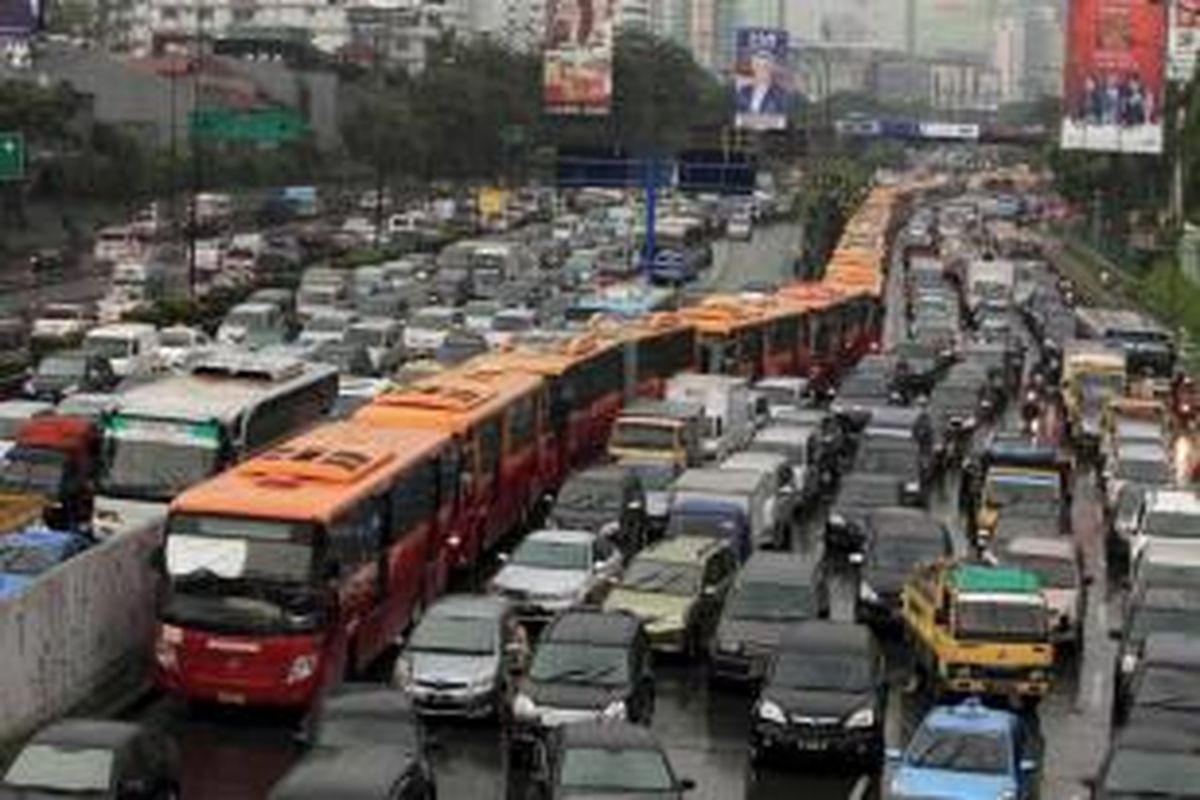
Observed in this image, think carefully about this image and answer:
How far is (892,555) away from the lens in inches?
1208

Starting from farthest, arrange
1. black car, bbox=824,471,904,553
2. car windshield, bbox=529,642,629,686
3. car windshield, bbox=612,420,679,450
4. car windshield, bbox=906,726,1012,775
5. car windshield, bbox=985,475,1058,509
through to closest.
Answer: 1. car windshield, bbox=612,420,679,450
2. car windshield, bbox=985,475,1058,509
3. black car, bbox=824,471,904,553
4. car windshield, bbox=529,642,629,686
5. car windshield, bbox=906,726,1012,775

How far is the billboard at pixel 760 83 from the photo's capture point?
3548 inches

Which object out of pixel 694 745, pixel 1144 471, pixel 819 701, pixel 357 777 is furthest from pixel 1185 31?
pixel 357 777

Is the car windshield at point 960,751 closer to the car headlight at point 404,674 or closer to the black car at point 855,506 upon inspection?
the car headlight at point 404,674

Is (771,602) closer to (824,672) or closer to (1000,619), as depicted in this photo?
(1000,619)

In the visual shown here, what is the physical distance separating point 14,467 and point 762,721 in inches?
582

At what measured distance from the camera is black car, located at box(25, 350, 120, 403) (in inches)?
1805

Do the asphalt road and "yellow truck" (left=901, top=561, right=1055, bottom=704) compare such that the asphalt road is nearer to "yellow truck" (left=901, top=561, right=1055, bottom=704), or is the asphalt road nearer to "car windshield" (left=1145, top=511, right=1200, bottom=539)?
"yellow truck" (left=901, top=561, right=1055, bottom=704)

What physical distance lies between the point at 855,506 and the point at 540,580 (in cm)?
837

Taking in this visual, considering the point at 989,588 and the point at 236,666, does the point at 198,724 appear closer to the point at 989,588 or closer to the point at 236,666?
the point at 236,666

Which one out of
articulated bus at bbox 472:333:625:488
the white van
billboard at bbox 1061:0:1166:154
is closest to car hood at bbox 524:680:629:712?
articulated bus at bbox 472:333:625:488

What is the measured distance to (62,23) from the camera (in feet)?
545

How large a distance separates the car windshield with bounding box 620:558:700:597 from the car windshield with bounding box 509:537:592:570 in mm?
797

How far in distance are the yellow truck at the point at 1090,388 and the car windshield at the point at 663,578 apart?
19877 mm
